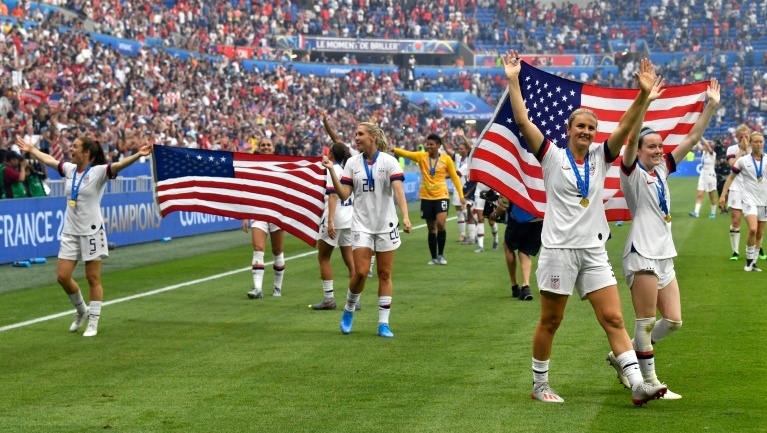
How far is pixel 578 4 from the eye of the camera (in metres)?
88.1

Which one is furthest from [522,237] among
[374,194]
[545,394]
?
Answer: [545,394]

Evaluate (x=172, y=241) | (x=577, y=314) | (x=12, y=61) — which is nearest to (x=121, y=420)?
(x=577, y=314)

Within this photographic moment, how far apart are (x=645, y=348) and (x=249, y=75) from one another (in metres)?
50.3

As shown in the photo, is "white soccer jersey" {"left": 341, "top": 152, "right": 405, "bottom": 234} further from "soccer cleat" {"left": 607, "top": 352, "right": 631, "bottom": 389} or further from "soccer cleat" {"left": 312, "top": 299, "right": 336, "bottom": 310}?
"soccer cleat" {"left": 607, "top": 352, "right": 631, "bottom": 389}

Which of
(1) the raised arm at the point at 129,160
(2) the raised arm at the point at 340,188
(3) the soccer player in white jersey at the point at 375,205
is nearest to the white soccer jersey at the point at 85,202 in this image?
(1) the raised arm at the point at 129,160

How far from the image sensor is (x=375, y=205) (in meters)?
12.7

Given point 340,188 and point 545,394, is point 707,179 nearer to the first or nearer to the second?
point 340,188

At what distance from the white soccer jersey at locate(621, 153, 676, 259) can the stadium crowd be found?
2084 centimetres

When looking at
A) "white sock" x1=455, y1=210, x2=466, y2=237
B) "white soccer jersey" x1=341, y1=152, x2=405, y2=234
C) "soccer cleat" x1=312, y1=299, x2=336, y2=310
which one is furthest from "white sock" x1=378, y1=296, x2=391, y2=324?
"white sock" x1=455, y1=210, x2=466, y2=237

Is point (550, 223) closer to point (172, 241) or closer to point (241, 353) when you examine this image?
point (241, 353)

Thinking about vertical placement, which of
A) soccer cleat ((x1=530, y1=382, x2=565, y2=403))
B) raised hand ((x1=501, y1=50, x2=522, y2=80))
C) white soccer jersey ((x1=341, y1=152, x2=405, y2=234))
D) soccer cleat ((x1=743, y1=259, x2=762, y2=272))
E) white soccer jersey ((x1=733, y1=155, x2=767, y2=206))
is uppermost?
raised hand ((x1=501, y1=50, x2=522, y2=80))

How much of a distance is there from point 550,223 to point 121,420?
3406mm

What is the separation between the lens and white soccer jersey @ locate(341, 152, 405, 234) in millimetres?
Result: 12617

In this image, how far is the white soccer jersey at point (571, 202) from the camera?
839 cm
